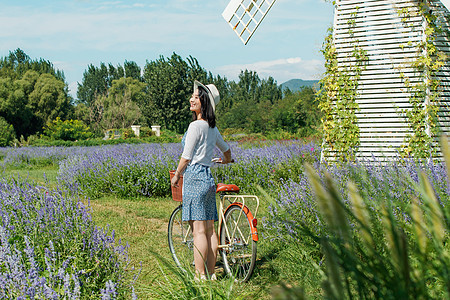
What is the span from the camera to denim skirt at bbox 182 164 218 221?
4016 millimetres

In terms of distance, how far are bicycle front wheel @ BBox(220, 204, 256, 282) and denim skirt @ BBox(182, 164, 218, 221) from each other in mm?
368

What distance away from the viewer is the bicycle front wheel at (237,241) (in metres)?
4.26

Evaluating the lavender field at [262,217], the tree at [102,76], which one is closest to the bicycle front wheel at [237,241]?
the lavender field at [262,217]

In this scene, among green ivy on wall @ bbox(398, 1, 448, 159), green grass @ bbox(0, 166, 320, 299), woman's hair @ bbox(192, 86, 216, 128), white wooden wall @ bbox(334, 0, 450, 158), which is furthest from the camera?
white wooden wall @ bbox(334, 0, 450, 158)

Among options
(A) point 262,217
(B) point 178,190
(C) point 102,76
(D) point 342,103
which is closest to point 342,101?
(D) point 342,103

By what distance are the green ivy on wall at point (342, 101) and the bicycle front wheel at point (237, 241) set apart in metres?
4.57

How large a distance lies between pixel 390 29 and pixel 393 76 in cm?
95

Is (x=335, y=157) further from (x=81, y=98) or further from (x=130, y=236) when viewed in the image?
(x=81, y=98)

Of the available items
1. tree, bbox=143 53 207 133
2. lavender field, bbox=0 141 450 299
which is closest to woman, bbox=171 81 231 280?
lavender field, bbox=0 141 450 299

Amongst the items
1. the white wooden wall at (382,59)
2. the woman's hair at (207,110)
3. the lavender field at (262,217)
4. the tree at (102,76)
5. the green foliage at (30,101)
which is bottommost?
the lavender field at (262,217)

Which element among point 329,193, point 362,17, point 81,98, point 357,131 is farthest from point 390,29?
point 81,98

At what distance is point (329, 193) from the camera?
0.62 meters

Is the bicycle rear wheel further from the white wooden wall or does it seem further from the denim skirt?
the white wooden wall

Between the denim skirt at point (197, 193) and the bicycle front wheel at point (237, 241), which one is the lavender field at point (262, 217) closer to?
the bicycle front wheel at point (237, 241)
